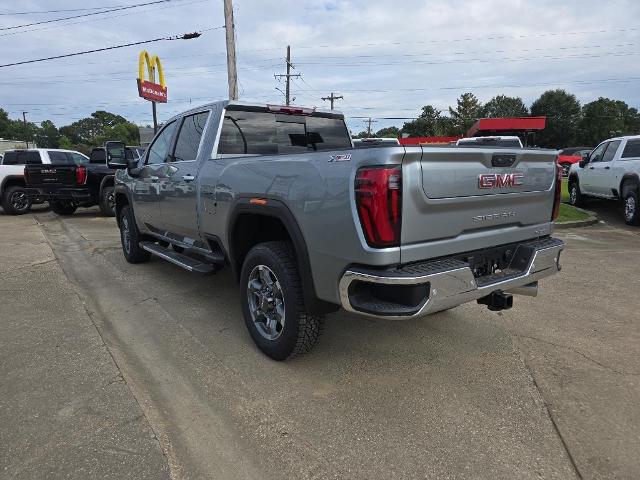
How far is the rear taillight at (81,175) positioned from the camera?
478 inches

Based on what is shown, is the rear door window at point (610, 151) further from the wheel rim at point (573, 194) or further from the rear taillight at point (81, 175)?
the rear taillight at point (81, 175)

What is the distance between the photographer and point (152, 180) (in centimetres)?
547

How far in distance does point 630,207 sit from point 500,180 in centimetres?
847

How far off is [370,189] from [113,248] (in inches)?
265

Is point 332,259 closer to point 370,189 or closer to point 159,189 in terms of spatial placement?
point 370,189

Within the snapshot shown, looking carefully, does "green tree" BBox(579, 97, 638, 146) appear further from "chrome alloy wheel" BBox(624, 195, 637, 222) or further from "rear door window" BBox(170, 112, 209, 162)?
"rear door window" BBox(170, 112, 209, 162)

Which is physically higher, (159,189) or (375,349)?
(159,189)

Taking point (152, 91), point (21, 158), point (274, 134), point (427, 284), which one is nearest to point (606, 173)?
point (274, 134)

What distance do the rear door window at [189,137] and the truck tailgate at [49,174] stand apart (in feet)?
27.4

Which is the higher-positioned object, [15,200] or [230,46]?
[230,46]

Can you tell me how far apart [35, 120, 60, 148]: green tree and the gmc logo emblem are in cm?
13701

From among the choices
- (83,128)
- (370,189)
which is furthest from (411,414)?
(83,128)

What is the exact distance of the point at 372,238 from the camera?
2613mm

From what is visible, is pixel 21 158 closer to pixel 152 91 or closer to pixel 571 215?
pixel 152 91
